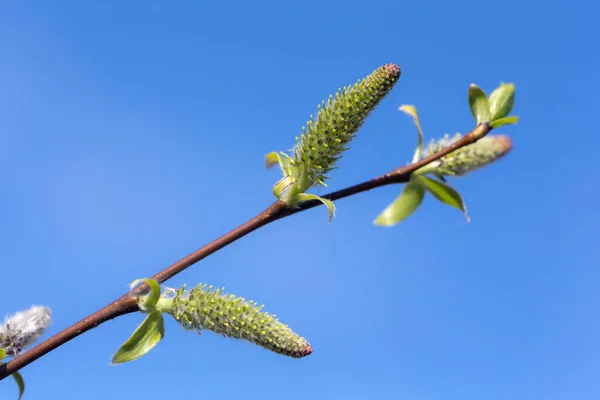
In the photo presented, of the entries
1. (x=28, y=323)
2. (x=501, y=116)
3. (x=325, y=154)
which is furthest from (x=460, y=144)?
(x=28, y=323)

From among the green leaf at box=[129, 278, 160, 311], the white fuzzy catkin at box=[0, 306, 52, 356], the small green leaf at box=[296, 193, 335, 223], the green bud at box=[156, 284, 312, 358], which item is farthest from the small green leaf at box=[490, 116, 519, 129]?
the white fuzzy catkin at box=[0, 306, 52, 356]

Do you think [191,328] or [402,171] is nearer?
[402,171]

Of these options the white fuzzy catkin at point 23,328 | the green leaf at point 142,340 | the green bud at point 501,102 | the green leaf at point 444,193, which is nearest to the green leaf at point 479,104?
the green bud at point 501,102

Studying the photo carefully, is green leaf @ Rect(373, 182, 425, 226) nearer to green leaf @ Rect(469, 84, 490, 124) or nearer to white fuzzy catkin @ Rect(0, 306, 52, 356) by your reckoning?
green leaf @ Rect(469, 84, 490, 124)

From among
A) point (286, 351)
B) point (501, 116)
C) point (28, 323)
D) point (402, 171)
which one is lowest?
point (286, 351)

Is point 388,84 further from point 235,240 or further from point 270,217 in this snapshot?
point 235,240

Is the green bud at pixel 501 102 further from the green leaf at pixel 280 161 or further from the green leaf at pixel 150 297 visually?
the green leaf at pixel 150 297

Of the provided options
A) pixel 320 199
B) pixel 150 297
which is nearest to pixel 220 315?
pixel 150 297
